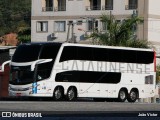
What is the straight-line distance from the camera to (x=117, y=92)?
41094mm

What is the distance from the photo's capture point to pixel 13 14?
13750cm

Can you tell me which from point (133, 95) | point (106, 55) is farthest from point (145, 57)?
point (106, 55)

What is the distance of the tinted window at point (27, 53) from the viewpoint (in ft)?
123

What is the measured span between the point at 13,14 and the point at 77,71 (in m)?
100

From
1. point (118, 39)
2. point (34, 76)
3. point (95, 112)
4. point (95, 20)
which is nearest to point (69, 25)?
point (95, 20)

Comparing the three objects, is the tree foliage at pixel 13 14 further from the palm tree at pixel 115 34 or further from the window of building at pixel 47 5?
the palm tree at pixel 115 34

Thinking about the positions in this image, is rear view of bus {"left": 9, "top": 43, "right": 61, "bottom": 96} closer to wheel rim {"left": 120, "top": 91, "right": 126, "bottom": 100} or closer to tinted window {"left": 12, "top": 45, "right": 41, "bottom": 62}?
tinted window {"left": 12, "top": 45, "right": 41, "bottom": 62}

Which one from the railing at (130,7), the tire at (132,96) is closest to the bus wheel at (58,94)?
the tire at (132,96)

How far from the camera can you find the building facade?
259 feet

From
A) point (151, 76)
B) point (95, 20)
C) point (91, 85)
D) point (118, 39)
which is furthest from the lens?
point (95, 20)

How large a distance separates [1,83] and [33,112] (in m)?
35.4

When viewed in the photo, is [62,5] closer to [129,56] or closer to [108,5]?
[108,5]

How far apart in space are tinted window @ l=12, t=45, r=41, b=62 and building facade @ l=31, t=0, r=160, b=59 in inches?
1541

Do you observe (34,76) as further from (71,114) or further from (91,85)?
(71,114)
